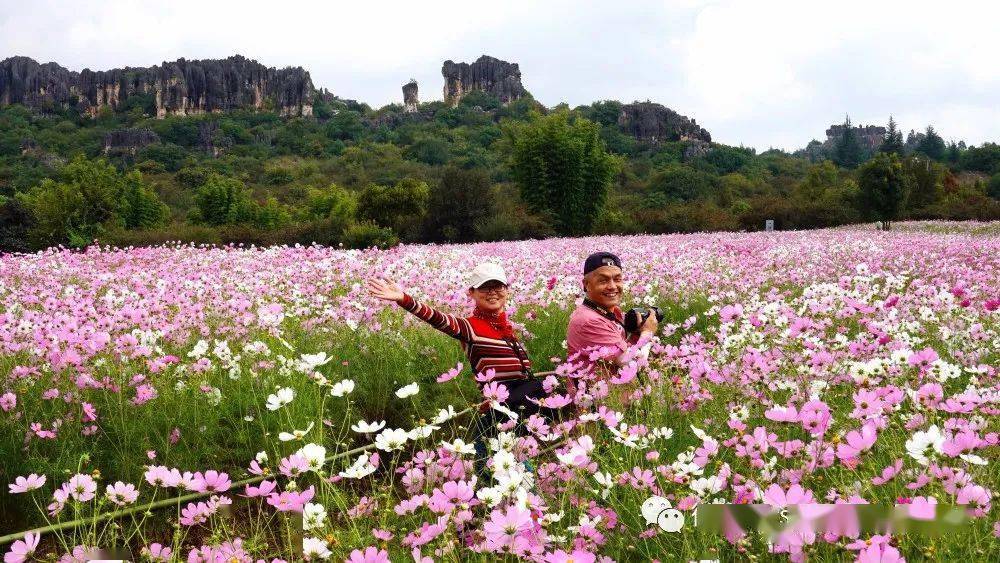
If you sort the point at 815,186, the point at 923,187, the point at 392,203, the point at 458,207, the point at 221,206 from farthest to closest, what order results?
the point at 221,206
the point at 815,186
the point at 923,187
the point at 392,203
the point at 458,207

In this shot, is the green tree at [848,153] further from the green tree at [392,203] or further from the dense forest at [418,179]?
the green tree at [392,203]

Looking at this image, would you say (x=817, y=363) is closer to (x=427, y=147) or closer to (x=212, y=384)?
(x=212, y=384)

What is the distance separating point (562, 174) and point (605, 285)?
3762 centimetres

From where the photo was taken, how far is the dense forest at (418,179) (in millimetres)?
29156

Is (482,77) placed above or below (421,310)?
above

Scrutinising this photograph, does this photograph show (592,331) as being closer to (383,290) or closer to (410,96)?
(383,290)

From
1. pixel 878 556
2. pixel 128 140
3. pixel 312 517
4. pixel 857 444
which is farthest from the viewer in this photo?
pixel 128 140

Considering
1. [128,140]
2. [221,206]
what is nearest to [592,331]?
[221,206]

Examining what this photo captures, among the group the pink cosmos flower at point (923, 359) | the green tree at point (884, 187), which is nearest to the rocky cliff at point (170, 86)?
the green tree at point (884, 187)

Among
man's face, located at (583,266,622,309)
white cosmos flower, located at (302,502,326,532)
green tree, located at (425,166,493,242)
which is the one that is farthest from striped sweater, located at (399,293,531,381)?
green tree, located at (425,166,493,242)

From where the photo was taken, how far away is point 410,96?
159250mm

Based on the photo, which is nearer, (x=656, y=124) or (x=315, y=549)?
(x=315, y=549)

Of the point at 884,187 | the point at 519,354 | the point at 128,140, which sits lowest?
the point at 519,354

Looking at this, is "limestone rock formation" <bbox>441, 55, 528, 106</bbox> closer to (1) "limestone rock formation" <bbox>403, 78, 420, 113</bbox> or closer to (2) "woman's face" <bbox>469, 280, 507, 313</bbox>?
(1) "limestone rock formation" <bbox>403, 78, 420, 113</bbox>
